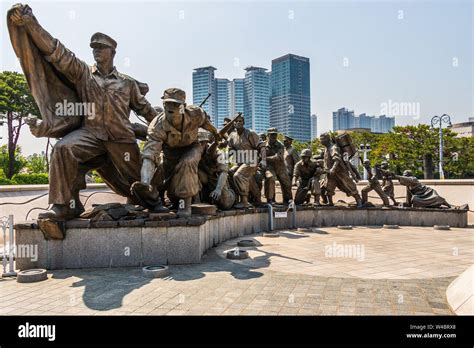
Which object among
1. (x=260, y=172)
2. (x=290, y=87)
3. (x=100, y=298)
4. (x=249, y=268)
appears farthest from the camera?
(x=290, y=87)

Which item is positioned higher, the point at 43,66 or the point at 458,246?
the point at 43,66

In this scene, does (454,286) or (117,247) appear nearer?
(454,286)

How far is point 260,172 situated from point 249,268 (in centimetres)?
539

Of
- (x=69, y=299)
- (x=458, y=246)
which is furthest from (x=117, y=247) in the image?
(x=458, y=246)

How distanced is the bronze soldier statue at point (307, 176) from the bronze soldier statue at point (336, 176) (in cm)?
43

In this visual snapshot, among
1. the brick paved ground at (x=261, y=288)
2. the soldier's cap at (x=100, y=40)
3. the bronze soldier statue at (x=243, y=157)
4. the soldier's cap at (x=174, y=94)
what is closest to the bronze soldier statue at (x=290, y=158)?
the bronze soldier statue at (x=243, y=157)

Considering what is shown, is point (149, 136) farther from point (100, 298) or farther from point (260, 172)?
point (260, 172)

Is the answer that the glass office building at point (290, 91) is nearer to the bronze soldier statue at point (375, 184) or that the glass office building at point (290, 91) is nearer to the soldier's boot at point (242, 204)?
the bronze soldier statue at point (375, 184)

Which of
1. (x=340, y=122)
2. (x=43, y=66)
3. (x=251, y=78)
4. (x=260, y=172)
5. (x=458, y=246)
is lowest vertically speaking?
(x=458, y=246)

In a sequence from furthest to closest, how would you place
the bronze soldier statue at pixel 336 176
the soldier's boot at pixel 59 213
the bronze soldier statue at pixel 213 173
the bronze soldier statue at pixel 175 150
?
the bronze soldier statue at pixel 336 176 < the bronze soldier statue at pixel 213 173 < the bronze soldier statue at pixel 175 150 < the soldier's boot at pixel 59 213

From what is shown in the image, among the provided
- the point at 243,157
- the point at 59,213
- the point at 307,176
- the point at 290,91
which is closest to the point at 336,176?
the point at 307,176

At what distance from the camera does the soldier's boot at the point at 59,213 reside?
529 cm

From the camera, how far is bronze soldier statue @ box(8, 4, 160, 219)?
5379 millimetres

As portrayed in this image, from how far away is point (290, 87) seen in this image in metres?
30.3
